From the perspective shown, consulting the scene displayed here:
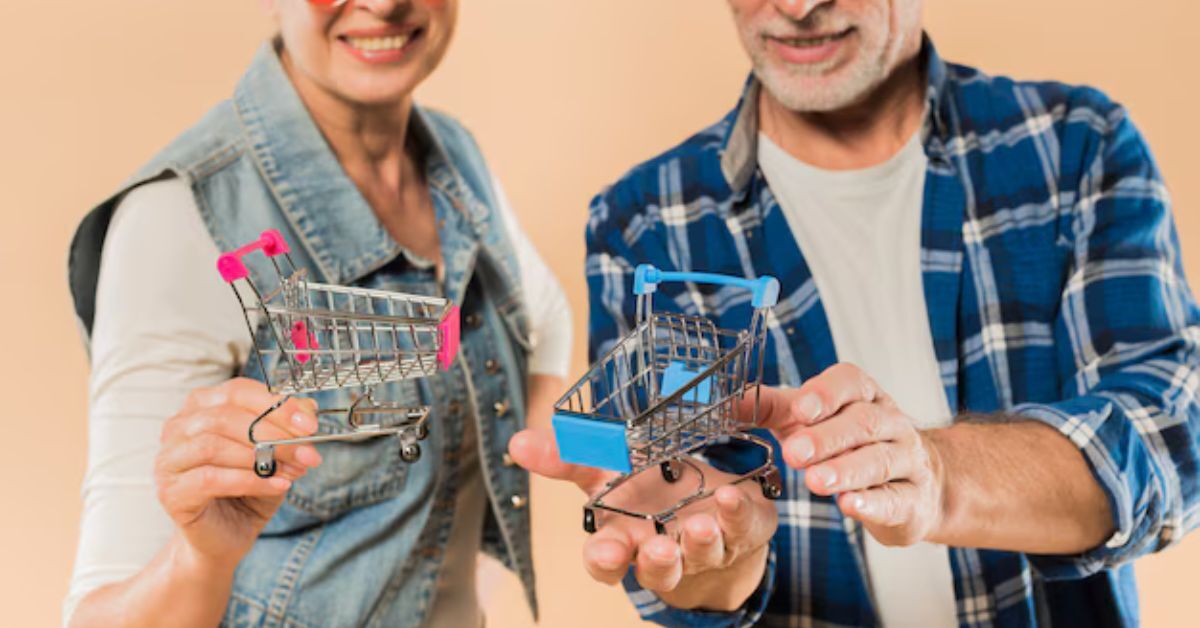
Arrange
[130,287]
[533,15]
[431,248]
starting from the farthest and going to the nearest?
[533,15] → [431,248] → [130,287]

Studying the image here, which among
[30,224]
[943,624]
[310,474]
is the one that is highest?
[30,224]

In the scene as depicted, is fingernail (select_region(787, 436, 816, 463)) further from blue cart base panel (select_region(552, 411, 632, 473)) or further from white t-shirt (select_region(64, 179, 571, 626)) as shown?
white t-shirt (select_region(64, 179, 571, 626))

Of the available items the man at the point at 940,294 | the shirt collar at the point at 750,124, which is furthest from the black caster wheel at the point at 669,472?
the shirt collar at the point at 750,124

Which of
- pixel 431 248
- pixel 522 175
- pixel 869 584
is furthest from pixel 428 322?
pixel 522 175

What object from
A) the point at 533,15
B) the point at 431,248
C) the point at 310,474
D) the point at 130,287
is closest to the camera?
the point at 130,287

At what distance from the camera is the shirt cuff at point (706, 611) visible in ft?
5.83

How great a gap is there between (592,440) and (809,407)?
0.24 m

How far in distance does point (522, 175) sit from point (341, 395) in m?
0.87

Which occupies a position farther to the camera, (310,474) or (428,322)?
(310,474)

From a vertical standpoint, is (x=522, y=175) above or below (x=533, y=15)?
below

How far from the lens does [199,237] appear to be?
1843mm

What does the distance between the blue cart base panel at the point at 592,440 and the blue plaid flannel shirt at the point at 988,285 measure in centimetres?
56

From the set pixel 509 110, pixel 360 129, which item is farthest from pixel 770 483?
pixel 509 110

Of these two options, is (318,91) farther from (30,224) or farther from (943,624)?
(943,624)
